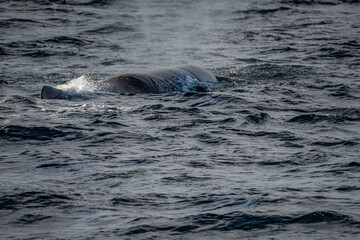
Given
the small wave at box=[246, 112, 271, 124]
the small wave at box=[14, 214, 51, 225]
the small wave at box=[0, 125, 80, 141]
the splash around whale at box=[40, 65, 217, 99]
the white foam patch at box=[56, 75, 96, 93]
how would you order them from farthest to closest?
the white foam patch at box=[56, 75, 96, 93], the splash around whale at box=[40, 65, 217, 99], the small wave at box=[246, 112, 271, 124], the small wave at box=[0, 125, 80, 141], the small wave at box=[14, 214, 51, 225]

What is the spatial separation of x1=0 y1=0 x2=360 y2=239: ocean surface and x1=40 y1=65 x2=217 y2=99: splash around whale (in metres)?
0.22

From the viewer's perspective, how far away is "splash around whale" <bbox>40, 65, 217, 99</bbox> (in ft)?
38.9

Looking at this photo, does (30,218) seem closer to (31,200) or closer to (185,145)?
(31,200)

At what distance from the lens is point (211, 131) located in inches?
380

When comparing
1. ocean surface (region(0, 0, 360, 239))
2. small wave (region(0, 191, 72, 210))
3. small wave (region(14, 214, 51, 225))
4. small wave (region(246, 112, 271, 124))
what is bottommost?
small wave (region(246, 112, 271, 124))

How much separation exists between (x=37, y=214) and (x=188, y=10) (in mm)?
26566

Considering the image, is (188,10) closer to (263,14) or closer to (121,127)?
(263,14)

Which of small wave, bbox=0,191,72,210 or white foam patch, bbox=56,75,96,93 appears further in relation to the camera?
white foam patch, bbox=56,75,96,93

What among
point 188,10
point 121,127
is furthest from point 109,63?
point 188,10

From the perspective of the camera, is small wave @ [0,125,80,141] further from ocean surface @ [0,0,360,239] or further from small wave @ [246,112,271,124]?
small wave @ [246,112,271,124]

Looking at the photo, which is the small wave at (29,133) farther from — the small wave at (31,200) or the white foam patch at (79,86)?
the white foam patch at (79,86)

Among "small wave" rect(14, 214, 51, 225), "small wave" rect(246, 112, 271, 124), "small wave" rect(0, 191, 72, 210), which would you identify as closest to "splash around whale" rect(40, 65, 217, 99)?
"small wave" rect(246, 112, 271, 124)

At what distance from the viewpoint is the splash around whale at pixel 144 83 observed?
38.9 ft

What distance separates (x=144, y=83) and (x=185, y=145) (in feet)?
13.5
